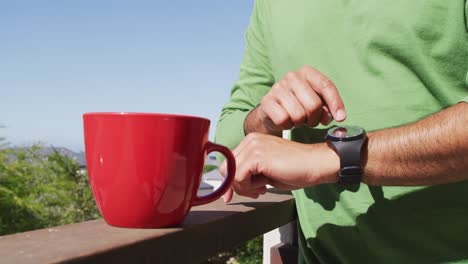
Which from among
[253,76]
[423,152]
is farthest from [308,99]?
[253,76]

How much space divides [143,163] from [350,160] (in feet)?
1.33

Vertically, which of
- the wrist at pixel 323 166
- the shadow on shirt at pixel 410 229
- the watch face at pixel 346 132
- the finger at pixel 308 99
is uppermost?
the finger at pixel 308 99

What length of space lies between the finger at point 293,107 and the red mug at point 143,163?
0.22 m

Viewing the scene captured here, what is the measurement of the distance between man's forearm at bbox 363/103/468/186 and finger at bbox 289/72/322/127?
0.12 metres

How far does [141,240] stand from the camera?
84cm

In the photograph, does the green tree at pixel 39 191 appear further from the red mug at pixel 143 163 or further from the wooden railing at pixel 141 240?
the red mug at pixel 143 163

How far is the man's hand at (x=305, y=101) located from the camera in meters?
1.05

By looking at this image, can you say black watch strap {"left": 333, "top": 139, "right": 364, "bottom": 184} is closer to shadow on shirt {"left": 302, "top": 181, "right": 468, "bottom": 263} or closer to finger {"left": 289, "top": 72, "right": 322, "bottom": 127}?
finger {"left": 289, "top": 72, "right": 322, "bottom": 127}

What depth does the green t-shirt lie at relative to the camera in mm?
1199

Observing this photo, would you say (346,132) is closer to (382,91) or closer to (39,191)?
(382,91)

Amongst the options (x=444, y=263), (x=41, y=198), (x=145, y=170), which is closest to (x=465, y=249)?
(x=444, y=263)

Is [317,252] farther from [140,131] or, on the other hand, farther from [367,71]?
[140,131]

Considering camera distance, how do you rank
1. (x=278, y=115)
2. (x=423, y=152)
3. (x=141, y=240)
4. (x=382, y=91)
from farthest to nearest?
(x=382, y=91), (x=278, y=115), (x=423, y=152), (x=141, y=240)

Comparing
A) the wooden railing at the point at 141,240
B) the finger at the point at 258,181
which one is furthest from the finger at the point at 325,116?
the wooden railing at the point at 141,240
